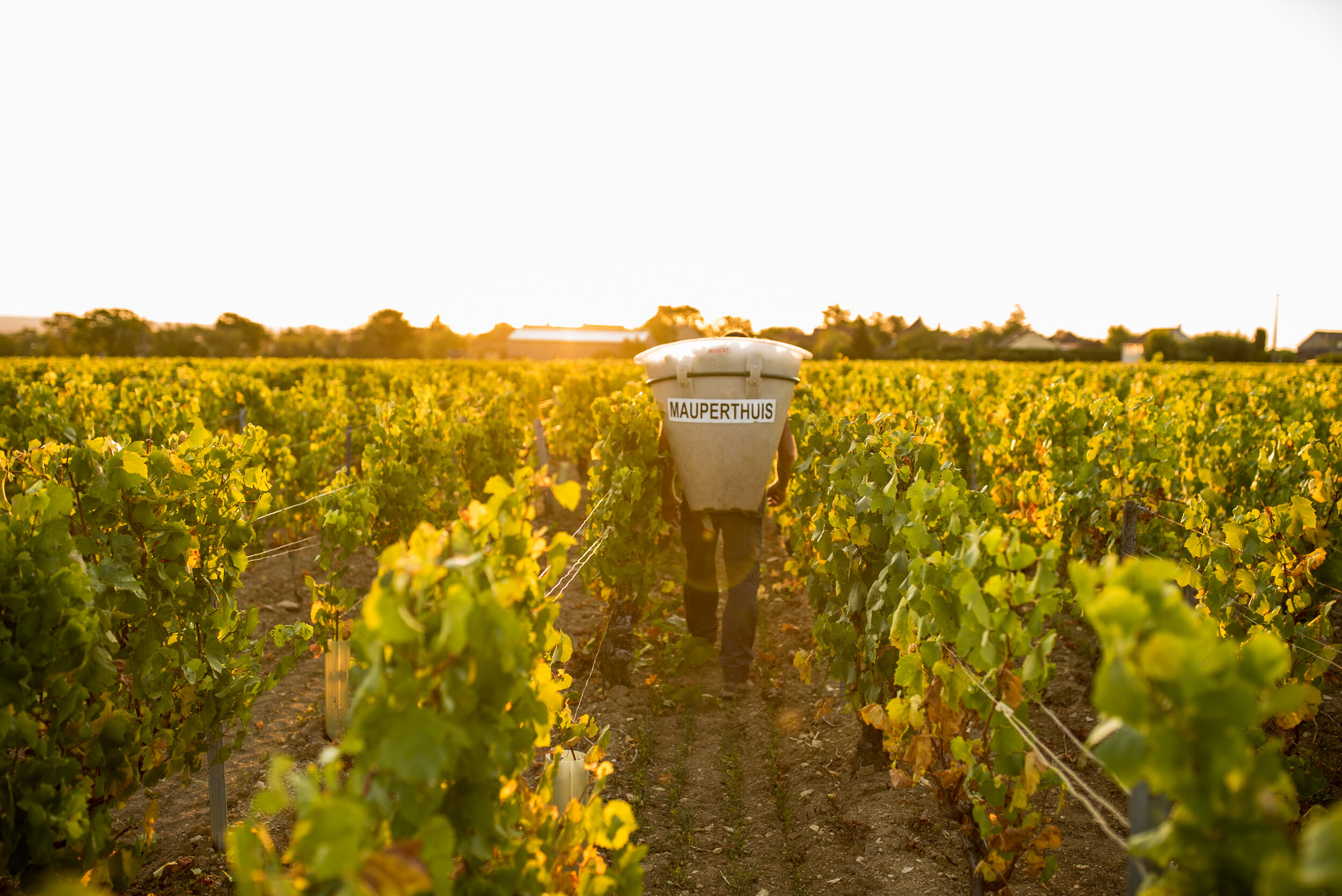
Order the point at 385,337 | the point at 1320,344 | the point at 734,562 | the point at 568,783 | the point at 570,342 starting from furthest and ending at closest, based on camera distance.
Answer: the point at 1320,344, the point at 570,342, the point at 385,337, the point at 734,562, the point at 568,783

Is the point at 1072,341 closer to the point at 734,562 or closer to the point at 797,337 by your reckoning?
the point at 797,337

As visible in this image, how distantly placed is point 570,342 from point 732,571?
242 feet

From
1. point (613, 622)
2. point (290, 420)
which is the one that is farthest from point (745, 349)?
point (290, 420)

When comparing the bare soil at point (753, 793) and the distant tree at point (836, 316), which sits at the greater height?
the distant tree at point (836, 316)

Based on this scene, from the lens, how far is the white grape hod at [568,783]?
2483 millimetres

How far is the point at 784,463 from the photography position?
4.95 metres

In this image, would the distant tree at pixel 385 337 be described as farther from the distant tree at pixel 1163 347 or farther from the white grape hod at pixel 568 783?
the white grape hod at pixel 568 783

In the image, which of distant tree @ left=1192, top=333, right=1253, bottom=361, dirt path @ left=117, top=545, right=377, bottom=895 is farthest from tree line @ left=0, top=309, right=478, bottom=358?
distant tree @ left=1192, top=333, right=1253, bottom=361

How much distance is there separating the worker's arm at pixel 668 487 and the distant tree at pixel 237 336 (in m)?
61.5

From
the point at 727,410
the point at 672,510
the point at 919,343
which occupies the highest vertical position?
the point at 919,343

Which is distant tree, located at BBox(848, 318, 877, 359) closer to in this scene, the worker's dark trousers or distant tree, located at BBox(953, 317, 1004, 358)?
distant tree, located at BBox(953, 317, 1004, 358)

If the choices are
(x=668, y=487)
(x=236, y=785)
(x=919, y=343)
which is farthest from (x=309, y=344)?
(x=236, y=785)

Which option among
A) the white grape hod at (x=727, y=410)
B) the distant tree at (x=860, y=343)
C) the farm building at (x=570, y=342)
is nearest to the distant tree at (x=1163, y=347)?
the distant tree at (x=860, y=343)

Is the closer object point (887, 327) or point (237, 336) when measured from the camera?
point (237, 336)
